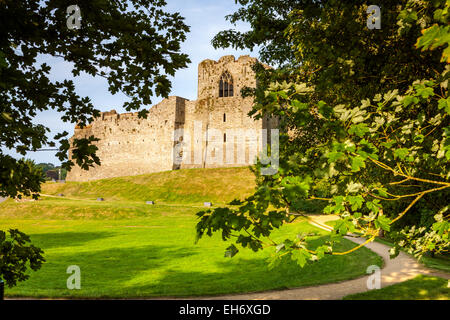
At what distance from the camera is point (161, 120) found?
55469 millimetres

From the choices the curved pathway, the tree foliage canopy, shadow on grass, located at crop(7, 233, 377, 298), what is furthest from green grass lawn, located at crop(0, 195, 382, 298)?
the tree foliage canopy

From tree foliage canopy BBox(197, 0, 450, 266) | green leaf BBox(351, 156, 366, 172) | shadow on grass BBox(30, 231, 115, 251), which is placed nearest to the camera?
green leaf BBox(351, 156, 366, 172)

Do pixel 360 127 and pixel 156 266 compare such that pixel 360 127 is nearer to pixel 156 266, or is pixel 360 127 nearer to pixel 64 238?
pixel 156 266

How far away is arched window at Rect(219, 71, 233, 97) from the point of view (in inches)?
2048

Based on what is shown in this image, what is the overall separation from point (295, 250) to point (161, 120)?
5378cm

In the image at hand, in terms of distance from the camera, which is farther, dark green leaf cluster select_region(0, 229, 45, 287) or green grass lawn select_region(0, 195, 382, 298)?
green grass lawn select_region(0, 195, 382, 298)

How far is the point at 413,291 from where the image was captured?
339 inches

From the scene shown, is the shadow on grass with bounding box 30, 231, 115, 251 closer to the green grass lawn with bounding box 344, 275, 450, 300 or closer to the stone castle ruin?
the green grass lawn with bounding box 344, 275, 450, 300

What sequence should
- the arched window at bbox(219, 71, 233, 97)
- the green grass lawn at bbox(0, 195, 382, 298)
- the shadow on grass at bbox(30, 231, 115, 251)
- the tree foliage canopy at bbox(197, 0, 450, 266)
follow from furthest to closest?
the arched window at bbox(219, 71, 233, 97), the shadow on grass at bbox(30, 231, 115, 251), the green grass lawn at bbox(0, 195, 382, 298), the tree foliage canopy at bbox(197, 0, 450, 266)

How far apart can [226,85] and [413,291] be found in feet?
153

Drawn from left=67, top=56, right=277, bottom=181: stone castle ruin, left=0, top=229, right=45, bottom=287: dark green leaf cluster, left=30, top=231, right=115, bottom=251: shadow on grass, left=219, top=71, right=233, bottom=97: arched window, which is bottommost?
left=30, top=231, right=115, bottom=251: shadow on grass

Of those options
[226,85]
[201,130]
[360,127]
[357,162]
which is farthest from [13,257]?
[226,85]

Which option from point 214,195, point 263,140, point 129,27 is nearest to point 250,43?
point 129,27

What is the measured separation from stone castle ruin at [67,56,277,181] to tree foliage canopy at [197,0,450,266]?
40058mm
